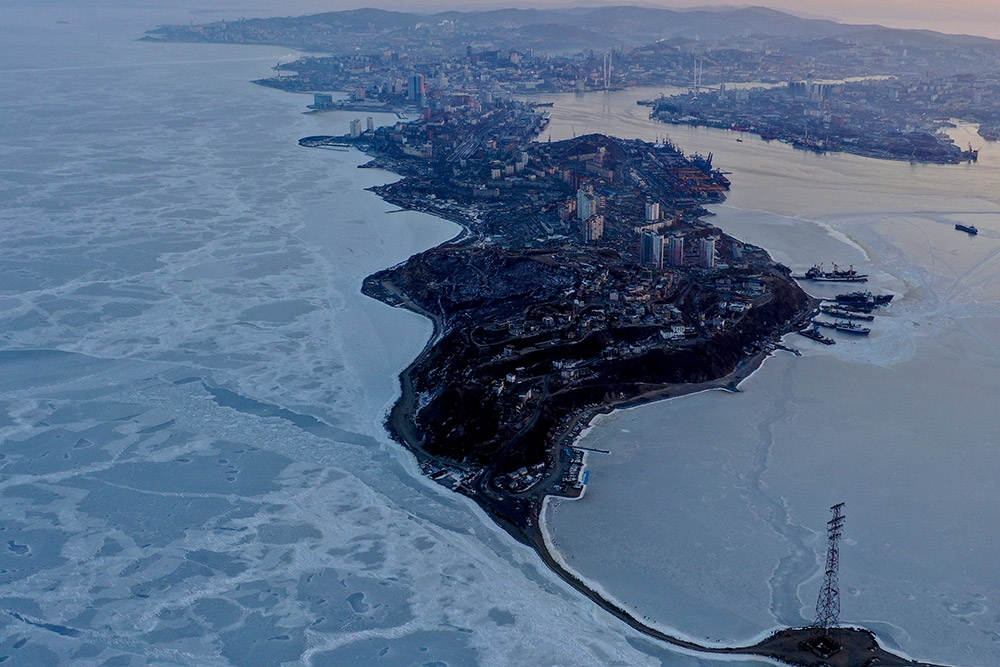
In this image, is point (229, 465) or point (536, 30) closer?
point (229, 465)

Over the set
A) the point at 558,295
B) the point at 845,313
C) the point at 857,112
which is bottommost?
Answer: the point at 845,313

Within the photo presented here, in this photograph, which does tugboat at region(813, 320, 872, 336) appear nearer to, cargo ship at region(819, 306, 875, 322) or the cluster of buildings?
cargo ship at region(819, 306, 875, 322)

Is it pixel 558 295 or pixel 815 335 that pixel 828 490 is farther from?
pixel 558 295

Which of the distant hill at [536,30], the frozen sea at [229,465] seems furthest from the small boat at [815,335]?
the distant hill at [536,30]

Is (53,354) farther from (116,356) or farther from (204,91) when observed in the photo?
(204,91)

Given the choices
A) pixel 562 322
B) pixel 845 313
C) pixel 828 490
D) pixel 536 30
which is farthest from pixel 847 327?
pixel 536 30

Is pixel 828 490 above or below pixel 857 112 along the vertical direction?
below

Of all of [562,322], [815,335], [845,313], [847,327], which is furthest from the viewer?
[845,313]

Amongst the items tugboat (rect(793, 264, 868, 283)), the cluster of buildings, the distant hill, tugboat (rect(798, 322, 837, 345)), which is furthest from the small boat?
the distant hill
